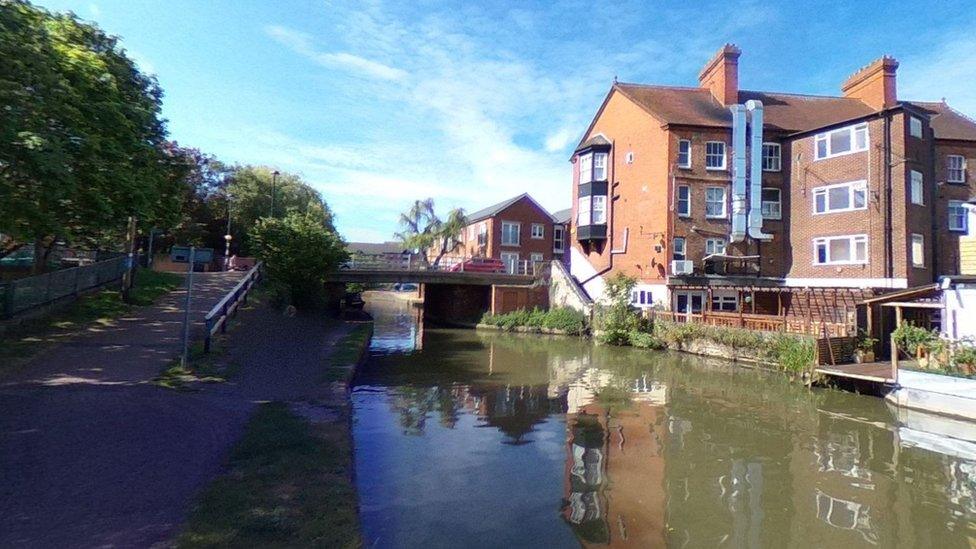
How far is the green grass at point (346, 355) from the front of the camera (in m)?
14.4

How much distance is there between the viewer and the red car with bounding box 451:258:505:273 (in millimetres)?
37719

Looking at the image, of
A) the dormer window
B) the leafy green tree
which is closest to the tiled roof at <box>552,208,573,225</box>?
the dormer window

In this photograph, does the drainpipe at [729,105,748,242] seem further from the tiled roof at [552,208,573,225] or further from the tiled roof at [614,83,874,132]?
the tiled roof at [552,208,573,225]

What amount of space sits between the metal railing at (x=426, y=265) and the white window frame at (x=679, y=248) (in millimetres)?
10259

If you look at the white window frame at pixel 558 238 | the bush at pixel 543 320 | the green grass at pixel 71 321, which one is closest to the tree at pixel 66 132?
the green grass at pixel 71 321

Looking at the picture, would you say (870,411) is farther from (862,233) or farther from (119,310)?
(119,310)

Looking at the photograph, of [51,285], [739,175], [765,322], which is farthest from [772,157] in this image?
[51,285]

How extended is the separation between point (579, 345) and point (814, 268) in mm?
12795

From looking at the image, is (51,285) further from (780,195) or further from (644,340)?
(780,195)

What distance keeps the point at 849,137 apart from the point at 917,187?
391 cm

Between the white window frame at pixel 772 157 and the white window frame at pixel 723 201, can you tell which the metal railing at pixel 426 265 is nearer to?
the white window frame at pixel 723 201

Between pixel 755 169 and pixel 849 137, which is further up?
pixel 849 137

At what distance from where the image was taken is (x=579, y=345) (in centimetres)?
2747

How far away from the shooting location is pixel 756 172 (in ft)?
93.7
